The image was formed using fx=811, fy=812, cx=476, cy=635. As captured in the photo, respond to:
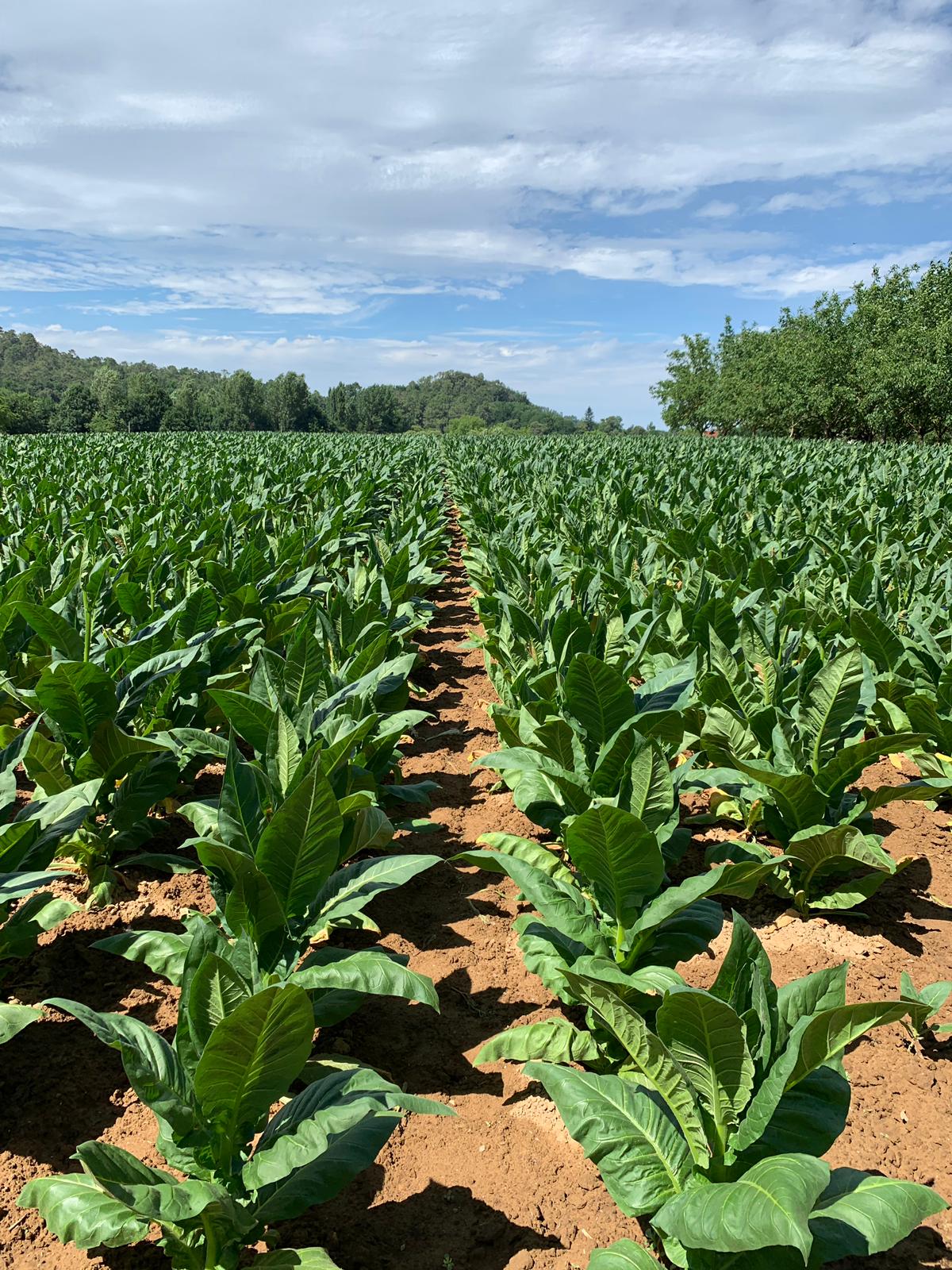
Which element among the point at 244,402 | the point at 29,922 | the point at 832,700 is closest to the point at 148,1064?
the point at 29,922

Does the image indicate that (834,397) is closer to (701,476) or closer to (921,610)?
(701,476)

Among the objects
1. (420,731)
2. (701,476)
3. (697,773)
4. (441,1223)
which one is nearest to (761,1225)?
(441,1223)

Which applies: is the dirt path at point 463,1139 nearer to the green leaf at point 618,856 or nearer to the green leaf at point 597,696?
the green leaf at point 618,856

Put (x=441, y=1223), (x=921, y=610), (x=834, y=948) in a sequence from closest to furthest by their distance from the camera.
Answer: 1. (x=441, y=1223)
2. (x=834, y=948)
3. (x=921, y=610)

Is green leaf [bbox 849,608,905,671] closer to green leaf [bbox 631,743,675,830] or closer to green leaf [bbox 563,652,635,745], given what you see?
green leaf [bbox 563,652,635,745]

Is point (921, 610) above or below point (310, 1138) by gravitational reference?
above

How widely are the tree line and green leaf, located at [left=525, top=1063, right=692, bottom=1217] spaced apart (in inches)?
1825

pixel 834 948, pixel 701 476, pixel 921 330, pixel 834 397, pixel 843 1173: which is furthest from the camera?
pixel 834 397

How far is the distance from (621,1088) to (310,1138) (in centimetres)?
66

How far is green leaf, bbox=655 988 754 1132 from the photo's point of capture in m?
1.54

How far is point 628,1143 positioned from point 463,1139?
0.78m

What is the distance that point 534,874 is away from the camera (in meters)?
2.34

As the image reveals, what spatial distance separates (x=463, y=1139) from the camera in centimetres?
228

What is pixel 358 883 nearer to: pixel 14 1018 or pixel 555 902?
pixel 555 902
